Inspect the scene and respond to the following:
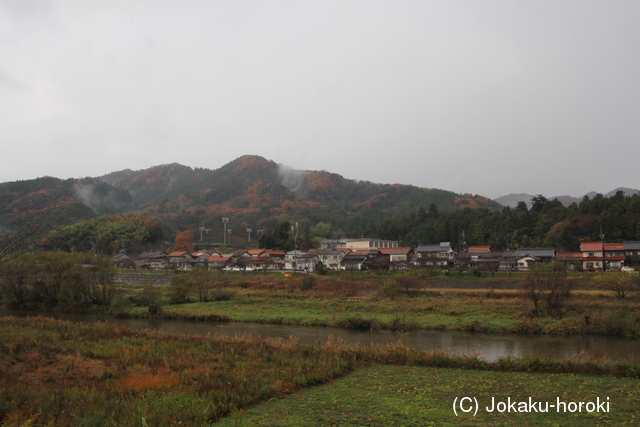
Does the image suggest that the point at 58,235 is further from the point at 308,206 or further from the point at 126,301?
the point at 308,206

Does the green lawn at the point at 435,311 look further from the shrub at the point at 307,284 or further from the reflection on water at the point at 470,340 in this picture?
the shrub at the point at 307,284

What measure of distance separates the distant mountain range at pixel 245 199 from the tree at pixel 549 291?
244ft

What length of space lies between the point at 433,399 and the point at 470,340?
12776mm

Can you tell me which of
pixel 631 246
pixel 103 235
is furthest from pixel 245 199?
pixel 631 246

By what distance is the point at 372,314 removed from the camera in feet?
92.3

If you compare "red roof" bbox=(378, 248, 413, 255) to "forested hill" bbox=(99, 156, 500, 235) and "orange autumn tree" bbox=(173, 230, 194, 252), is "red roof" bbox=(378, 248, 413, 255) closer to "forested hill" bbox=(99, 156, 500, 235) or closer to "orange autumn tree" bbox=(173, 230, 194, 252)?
"forested hill" bbox=(99, 156, 500, 235)

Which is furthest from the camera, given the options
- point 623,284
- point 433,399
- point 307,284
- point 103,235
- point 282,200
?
point 282,200

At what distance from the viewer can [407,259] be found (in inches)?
2301

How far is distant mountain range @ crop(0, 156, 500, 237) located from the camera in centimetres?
11669

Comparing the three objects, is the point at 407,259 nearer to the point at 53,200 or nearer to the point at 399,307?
the point at 399,307

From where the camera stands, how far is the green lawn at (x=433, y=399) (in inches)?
313

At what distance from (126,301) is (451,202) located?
106430mm

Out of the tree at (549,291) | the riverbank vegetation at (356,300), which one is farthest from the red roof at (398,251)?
the tree at (549,291)

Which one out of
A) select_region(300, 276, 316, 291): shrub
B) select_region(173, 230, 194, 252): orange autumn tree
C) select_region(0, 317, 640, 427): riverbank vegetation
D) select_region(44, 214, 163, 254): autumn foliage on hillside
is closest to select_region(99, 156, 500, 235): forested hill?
select_region(173, 230, 194, 252): orange autumn tree
